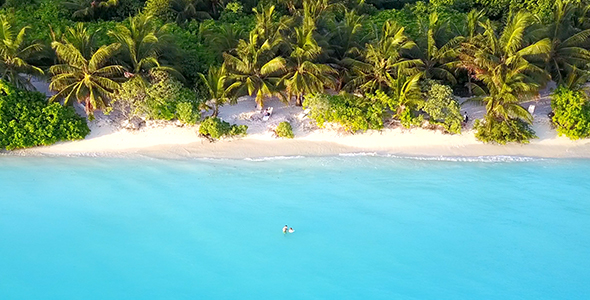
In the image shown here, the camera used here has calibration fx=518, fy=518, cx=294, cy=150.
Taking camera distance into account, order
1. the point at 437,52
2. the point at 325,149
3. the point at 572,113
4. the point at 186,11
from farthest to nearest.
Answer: the point at 186,11
the point at 437,52
the point at 325,149
the point at 572,113

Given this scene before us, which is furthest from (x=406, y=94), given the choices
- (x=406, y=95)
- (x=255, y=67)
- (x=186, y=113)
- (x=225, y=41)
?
(x=186, y=113)

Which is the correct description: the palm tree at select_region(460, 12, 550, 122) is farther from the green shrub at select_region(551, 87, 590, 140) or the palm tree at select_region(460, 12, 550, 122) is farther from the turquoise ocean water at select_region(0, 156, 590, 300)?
the turquoise ocean water at select_region(0, 156, 590, 300)

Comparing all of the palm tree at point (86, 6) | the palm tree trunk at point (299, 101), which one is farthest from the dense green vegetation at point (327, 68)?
the palm tree at point (86, 6)

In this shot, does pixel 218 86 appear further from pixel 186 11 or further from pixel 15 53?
pixel 186 11

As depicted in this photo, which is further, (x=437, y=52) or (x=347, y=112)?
(x=437, y=52)

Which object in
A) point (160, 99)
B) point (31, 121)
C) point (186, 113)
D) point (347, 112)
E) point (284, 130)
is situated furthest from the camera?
point (284, 130)

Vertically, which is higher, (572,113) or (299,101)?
(299,101)

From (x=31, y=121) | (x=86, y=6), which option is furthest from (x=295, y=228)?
(x=86, y=6)

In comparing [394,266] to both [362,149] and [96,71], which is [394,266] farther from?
[96,71]

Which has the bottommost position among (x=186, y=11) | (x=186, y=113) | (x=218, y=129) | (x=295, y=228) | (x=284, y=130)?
(x=295, y=228)
